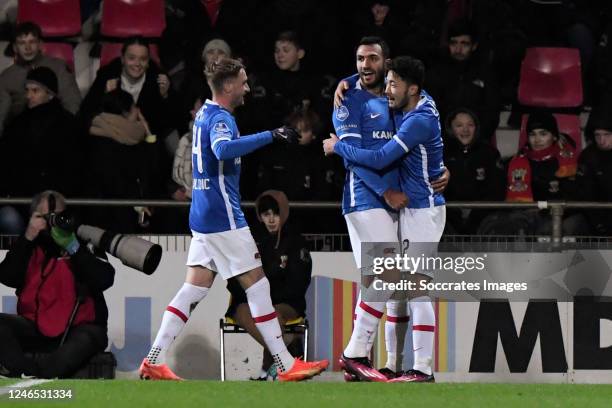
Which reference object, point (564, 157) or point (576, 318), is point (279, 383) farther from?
point (564, 157)

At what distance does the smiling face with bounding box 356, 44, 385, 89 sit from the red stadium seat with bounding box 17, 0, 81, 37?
17.6 feet

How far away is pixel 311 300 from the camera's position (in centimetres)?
1233

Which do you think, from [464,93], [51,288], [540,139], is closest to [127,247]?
[51,288]

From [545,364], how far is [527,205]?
1.21 meters

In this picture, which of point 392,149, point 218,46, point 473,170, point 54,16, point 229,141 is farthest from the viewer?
point 54,16

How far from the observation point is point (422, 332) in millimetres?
10359

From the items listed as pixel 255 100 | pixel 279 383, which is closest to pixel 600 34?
pixel 255 100

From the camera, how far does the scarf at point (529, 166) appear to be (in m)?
13.4

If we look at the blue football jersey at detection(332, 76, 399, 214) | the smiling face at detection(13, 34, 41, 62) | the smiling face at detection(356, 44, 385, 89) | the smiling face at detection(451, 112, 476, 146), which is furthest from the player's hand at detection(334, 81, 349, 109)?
the smiling face at detection(13, 34, 41, 62)

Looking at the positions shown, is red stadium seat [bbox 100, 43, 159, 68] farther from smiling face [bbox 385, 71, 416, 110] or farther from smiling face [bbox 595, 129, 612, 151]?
smiling face [bbox 385, 71, 416, 110]

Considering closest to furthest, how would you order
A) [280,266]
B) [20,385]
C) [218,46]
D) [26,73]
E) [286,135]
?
1. [20,385]
2. [286,135]
3. [280,266]
4. [26,73]
5. [218,46]

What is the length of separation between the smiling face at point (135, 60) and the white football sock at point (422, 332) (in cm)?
425

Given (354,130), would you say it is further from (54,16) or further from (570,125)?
(54,16)

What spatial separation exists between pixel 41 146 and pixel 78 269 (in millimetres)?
1779
